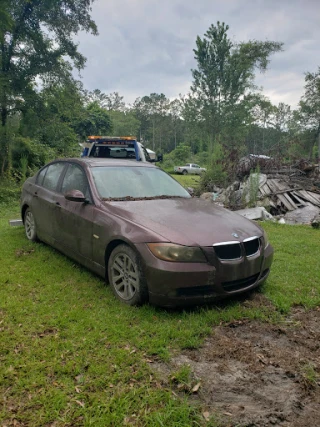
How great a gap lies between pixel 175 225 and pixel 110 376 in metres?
1.60

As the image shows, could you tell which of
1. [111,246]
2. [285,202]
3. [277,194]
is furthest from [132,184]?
[277,194]

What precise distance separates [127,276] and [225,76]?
34.6 m

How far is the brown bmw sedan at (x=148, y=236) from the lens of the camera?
3121 mm

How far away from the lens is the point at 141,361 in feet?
8.30

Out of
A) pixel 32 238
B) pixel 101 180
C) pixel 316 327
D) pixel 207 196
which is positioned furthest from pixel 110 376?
pixel 207 196

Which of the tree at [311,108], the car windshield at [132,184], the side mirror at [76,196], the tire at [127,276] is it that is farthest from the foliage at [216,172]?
the tree at [311,108]

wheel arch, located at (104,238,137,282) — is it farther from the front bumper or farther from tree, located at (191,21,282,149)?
tree, located at (191,21,282,149)

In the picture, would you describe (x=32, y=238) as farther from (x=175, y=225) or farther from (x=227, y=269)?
(x=227, y=269)

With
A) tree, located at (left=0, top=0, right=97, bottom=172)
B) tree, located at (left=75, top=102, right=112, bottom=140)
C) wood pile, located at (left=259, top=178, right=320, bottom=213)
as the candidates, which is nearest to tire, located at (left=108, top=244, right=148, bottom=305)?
wood pile, located at (left=259, top=178, right=320, bottom=213)

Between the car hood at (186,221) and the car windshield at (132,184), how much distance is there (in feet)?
0.84

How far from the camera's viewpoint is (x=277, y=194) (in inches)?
443

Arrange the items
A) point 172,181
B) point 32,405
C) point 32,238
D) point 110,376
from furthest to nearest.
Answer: point 32,238 < point 172,181 < point 110,376 < point 32,405

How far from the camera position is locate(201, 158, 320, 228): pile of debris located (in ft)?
32.3

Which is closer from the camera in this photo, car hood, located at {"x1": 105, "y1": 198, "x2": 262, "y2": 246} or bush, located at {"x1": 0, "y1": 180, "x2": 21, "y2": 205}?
car hood, located at {"x1": 105, "y1": 198, "x2": 262, "y2": 246}
